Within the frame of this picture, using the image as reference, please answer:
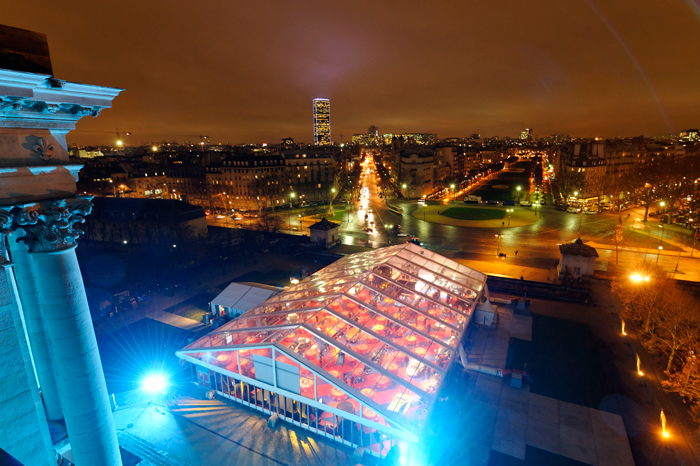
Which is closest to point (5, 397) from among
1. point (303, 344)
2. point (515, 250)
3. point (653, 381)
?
point (303, 344)

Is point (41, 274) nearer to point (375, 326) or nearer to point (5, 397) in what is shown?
point (5, 397)

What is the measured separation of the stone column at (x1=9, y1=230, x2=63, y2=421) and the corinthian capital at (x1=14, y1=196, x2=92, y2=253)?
714mm

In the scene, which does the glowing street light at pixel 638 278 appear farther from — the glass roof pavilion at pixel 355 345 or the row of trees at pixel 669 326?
the glass roof pavilion at pixel 355 345

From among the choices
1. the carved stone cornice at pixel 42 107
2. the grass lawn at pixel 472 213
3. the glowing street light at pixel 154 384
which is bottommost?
the glowing street light at pixel 154 384

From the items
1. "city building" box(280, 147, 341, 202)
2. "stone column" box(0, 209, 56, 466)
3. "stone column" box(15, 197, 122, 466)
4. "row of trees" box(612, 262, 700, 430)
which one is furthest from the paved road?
"stone column" box(0, 209, 56, 466)

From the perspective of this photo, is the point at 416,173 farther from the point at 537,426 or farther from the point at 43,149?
the point at 43,149

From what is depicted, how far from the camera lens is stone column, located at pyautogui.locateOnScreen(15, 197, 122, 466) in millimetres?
6574

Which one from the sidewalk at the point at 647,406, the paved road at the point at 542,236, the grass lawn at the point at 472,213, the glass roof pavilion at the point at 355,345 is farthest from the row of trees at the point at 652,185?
the glass roof pavilion at the point at 355,345

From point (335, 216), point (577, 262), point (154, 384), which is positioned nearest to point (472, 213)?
point (335, 216)

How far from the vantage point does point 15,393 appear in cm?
676

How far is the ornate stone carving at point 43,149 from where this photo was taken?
6137 millimetres

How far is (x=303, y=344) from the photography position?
16.6 metres

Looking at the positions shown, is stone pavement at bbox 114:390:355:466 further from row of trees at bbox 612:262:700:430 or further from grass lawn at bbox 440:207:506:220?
grass lawn at bbox 440:207:506:220

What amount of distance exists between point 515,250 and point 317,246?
27.9 meters
